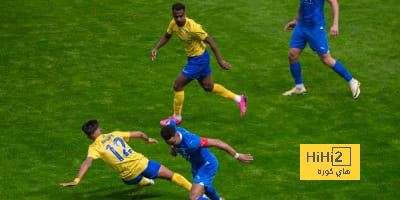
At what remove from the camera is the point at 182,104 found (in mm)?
16594

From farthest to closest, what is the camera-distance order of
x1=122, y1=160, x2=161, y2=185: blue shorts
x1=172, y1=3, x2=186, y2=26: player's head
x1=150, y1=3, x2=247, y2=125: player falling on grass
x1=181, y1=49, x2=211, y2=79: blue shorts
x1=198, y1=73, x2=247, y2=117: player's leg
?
x1=198, y1=73, x2=247, y2=117: player's leg
x1=181, y1=49, x2=211, y2=79: blue shorts
x1=150, y1=3, x2=247, y2=125: player falling on grass
x1=172, y1=3, x2=186, y2=26: player's head
x1=122, y1=160, x2=161, y2=185: blue shorts

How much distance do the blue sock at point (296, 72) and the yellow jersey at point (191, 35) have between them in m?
2.37

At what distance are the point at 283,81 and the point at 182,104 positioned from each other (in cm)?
299

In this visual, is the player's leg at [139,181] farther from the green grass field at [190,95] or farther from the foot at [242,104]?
the foot at [242,104]

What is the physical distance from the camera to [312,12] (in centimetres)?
1684

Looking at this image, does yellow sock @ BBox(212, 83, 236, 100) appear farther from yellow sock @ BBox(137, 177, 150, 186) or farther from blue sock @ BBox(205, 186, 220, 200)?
blue sock @ BBox(205, 186, 220, 200)

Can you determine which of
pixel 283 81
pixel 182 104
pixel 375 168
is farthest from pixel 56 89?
pixel 375 168

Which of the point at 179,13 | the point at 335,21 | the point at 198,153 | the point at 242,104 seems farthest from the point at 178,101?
the point at 198,153

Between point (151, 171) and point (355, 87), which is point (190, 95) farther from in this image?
point (151, 171)

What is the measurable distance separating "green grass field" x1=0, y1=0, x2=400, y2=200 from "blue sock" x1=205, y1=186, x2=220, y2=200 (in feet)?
1.89

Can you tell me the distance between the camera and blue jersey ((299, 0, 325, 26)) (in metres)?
16.8

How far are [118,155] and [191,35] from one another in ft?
11.8

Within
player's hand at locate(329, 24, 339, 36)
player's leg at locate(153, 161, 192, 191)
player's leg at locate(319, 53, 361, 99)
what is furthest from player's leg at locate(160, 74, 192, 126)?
player's leg at locate(153, 161, 192, 191)

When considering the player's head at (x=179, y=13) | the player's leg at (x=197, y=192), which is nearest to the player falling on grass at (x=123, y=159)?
the player's leg at (x=197, y=192)
